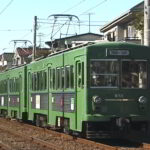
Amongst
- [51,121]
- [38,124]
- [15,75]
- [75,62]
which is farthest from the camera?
[15,75]

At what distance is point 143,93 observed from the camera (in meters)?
16.9

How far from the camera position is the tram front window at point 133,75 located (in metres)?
16.9

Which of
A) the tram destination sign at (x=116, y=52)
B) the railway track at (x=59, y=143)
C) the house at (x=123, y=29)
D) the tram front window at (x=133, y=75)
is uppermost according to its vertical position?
the house at (x=123, y=29)

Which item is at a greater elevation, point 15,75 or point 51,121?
point 15,75

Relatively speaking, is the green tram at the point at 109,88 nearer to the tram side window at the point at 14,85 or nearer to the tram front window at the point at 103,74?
the tram front window at the point at 103,74

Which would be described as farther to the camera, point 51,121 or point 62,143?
point 51,121

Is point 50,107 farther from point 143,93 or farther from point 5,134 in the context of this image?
point 143,93

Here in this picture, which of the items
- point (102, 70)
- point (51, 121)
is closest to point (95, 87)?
point (102, 70)

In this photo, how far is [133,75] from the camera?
1700 cm

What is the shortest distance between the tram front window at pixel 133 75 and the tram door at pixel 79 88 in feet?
4.18

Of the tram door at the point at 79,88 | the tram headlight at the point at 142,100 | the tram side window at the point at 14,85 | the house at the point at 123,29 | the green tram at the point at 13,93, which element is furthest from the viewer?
the house at the point at 123,29

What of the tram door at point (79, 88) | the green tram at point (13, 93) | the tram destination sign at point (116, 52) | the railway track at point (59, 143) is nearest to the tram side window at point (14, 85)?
the green tram at point (13, 93)

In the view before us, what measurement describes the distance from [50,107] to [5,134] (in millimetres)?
2465

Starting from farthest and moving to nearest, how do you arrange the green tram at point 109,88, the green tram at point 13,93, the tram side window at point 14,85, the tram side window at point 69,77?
the tram side window at point 14,85 → the green tram at point 13,93 → the tram side window at point 69,77 → the green tram at point 109,88
